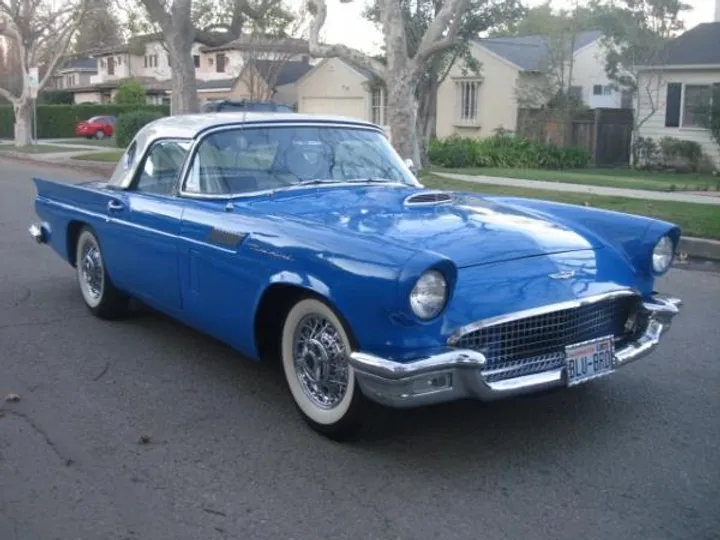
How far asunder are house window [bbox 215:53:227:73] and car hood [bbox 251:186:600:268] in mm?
51497

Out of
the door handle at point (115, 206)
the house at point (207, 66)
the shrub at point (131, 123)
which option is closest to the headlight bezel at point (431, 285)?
the door handle at point (115, 206)

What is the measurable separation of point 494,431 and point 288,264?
1.30 meters

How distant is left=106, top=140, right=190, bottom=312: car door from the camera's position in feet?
17.6

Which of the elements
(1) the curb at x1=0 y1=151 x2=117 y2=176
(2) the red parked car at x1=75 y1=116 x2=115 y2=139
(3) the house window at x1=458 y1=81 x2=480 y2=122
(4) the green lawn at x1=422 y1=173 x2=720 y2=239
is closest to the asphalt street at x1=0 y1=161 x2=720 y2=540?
(4) the green lawn at x1=422 y1=173 x2=720 y2=239

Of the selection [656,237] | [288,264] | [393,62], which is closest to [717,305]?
[656,237]

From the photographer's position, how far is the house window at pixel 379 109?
3533cm

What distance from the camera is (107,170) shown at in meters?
22.3

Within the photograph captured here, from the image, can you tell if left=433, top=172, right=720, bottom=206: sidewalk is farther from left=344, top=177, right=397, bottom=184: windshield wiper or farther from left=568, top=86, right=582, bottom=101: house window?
left=568, top=86, right=582, bottom=101: house window

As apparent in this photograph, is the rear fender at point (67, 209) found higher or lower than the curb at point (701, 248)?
higher

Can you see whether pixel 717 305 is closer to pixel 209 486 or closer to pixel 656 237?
pixel 656 237

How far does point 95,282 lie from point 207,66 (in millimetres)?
52006

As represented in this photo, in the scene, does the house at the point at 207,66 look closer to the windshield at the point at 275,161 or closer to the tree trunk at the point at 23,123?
the tree trunk at the point at 23,123

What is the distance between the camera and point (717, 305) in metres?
7.29

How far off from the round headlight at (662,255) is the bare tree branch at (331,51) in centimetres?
1304
